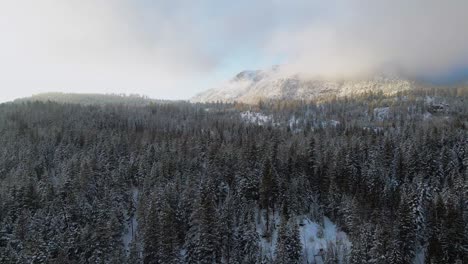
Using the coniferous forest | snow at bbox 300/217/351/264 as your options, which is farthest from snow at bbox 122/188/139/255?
snow at bbox 300/217/351/264

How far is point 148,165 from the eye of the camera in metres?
112

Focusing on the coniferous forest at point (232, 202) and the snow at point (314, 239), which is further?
the snow at point (314, 239)

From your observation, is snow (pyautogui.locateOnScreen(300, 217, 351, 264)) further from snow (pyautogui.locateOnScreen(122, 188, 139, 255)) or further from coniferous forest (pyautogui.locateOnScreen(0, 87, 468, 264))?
snow (pyautogui.locateOnScreen(122, 188, 139, 255))

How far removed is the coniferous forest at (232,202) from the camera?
230 ft

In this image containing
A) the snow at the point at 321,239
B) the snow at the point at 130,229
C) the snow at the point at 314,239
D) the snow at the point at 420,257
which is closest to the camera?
the snow at the point at 420,257

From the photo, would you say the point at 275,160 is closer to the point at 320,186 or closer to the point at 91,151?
the point at 320,186

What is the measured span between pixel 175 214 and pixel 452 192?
210ft

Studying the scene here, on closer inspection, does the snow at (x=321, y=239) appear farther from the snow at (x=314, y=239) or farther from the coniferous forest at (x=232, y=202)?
the coniferous forest at (x=232, y=202)

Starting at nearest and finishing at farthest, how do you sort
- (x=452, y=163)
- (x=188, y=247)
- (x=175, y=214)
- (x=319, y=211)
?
(x=188, y=247) → (x=175, y=214) → (x=319, y=211) → (x=452, y=163)

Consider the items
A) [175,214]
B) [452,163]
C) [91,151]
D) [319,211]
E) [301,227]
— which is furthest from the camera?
[91,151]

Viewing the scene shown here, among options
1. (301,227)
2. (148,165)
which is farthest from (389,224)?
(148,165)

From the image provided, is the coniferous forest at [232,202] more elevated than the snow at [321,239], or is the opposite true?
the coniferous forest at [232,202]

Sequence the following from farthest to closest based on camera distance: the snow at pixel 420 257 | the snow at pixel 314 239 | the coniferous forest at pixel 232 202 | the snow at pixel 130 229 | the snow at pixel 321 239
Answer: the snow at pixel 130 229 → the snow at pixel 321 239 → the snow at pixel 314 239 → the snow at pixel 420 257 → the coniferous forest at pixel 232 202

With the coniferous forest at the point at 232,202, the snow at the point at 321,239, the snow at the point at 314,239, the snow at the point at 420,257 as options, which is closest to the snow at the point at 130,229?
the coniferous forest at the point at 232,202
